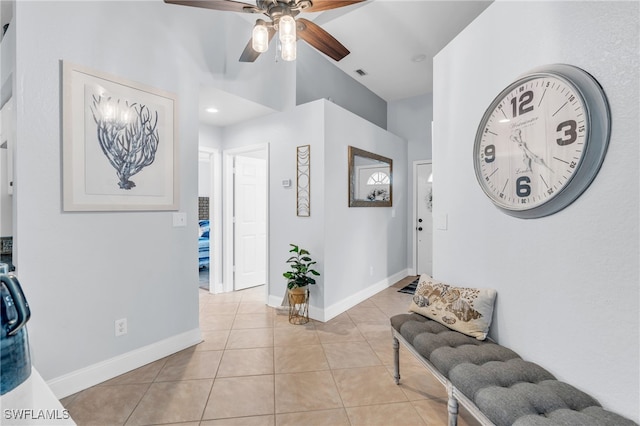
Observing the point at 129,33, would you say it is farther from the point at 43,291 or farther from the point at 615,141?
the point at 615,141

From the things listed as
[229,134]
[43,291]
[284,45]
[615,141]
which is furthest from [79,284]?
[615,141]

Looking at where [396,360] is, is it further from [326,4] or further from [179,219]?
[326,4]

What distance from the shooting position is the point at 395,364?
2090 millimetres

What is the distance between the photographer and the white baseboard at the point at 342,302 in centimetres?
→ 325

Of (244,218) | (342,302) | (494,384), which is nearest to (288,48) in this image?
(494,384)

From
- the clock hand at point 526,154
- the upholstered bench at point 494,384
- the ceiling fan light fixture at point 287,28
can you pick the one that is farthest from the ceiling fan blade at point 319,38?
the upholstered bench at point 494,384

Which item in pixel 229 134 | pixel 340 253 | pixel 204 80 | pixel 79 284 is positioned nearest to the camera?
pixel 79 284

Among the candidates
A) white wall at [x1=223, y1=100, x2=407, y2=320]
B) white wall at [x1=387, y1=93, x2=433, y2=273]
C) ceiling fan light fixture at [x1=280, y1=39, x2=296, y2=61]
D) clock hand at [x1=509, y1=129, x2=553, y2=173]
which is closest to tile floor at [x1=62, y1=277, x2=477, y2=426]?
white wall at [x1=223, y1=100, x2=407, y2=320]

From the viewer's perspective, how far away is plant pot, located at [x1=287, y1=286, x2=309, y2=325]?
312cm

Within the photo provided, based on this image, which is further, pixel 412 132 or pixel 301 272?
pixel 412 132

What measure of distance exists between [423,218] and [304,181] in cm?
272

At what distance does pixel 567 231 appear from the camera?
1374 mm

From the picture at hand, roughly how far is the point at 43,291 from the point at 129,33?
6.18 ft

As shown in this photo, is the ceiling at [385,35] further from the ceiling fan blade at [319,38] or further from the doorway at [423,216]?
the doorway at [423,216]
